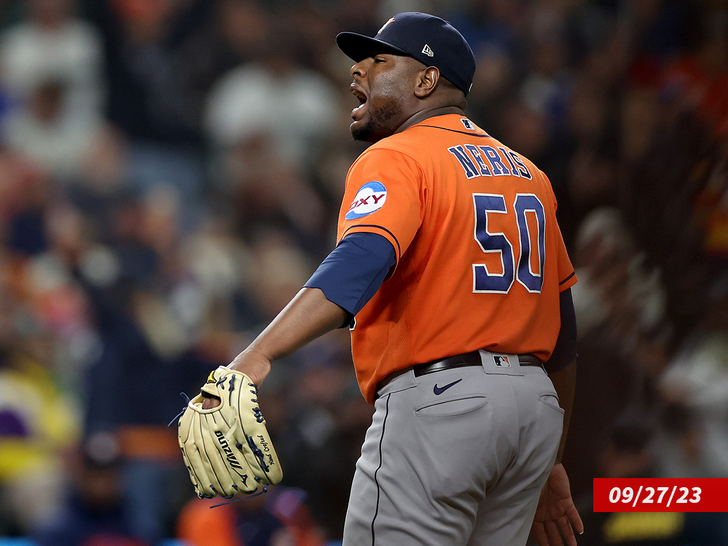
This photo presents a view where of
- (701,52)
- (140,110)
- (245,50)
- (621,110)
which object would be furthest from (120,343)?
(701,52)

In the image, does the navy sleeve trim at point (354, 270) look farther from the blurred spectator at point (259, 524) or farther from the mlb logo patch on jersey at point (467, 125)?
the blurred spectator at point (259, 524)

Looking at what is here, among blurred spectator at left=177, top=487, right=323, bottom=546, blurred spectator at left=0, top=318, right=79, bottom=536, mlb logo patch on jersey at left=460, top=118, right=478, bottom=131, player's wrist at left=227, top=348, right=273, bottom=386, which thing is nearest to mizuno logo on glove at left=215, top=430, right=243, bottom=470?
player's wrist at left=227, top=348, right=273, bottom=386

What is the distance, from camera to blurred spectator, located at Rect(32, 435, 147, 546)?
164 inches

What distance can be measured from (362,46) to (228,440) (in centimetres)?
101

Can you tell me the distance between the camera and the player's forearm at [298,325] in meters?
1.55

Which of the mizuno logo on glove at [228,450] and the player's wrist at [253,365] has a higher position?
the player's wrist at [253,365]

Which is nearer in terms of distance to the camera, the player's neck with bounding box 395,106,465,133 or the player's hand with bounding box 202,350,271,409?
the player's hand with bounding box 202,350,271,409

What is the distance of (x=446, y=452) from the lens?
5.69 feet

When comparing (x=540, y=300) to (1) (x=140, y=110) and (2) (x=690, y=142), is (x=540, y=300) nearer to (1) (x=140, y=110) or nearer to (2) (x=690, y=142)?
(2) (x=690, y=142)

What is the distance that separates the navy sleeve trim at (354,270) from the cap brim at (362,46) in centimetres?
56

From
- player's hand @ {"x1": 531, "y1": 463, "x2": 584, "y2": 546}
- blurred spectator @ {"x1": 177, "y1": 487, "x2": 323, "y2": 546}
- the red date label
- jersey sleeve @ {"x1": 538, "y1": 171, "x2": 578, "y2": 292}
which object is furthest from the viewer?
blurred spectator @ {"x1": 177, "y1": 487, "x2": 323, "y2": 546}

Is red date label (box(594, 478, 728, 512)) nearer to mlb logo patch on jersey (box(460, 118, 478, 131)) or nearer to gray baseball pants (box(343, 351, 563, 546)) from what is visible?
gray baseball pants (box(343, 351, 563, 546))

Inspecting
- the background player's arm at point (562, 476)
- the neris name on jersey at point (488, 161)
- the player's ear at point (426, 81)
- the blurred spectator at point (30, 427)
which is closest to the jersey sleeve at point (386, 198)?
the neris name on jersey at point (488, 161)

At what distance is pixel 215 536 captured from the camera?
404 centimetres
